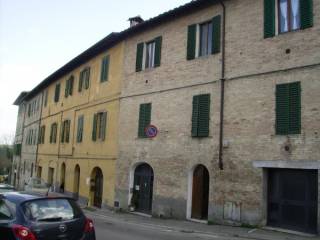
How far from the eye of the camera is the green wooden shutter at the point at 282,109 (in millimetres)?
14353

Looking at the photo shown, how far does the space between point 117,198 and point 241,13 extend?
1103 centimetres

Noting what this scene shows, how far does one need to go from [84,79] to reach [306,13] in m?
16.6

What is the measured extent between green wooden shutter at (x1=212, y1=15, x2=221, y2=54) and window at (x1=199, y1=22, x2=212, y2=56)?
40cm

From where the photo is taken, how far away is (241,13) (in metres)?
16.5

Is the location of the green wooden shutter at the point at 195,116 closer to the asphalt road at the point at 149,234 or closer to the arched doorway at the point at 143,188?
the arched doorway at the point at 143,188

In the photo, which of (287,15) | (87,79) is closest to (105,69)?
(87,79)

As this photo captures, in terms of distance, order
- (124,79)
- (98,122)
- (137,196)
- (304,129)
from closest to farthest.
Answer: (304,129)
(137,196)
(124,79)
(98,122)

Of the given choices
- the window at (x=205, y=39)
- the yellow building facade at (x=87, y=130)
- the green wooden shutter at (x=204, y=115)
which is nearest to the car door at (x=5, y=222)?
the green wooden shutter at (x=204, y=115)

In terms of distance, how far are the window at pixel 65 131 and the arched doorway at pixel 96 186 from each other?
5.67 metres

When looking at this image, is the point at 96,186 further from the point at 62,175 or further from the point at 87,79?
the point at 87,79

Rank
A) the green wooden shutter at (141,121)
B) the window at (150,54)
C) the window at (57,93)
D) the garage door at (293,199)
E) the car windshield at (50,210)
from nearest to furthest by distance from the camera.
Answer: the car windshield at (50,210)
the garage door at (293,199)
the green wooden shutter at (141,121)
the window at (150,54)
the window at (57,93)

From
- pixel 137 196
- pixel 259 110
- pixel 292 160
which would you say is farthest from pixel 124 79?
pixel 292 160

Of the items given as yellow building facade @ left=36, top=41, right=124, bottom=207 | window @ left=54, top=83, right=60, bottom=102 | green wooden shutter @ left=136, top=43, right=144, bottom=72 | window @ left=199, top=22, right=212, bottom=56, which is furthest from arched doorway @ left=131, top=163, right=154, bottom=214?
window @ left=54, top=83, right=60, bottom=102

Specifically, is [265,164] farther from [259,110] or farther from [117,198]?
[117,198]
